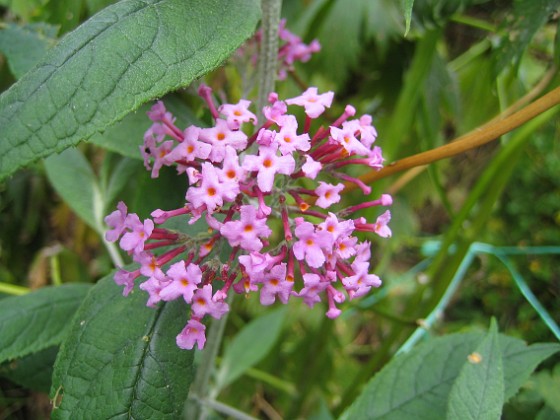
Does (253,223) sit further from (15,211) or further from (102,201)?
(15,211)

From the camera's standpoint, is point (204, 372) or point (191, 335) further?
point (204, 372)

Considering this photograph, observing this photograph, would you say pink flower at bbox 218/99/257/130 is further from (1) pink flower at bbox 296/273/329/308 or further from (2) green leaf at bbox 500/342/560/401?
(2) green leaf at bbox 500/342/560/401

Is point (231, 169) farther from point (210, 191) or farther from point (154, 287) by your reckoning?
point (154, 287)

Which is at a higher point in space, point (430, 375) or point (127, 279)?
point (127, 279)

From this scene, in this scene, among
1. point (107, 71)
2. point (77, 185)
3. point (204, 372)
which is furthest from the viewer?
point (77, 185)

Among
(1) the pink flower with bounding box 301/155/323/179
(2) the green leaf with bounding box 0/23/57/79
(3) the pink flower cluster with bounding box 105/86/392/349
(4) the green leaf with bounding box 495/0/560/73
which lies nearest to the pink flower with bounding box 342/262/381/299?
(3) the pink flower cluster with bounding box 105/86/392/349

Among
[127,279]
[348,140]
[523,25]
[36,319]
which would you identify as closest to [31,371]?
[36,319]

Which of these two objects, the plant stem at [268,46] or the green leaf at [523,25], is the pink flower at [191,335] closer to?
the plant stem at [268,46]

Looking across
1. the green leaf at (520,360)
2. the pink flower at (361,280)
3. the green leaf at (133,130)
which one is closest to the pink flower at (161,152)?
the green leaf at (133,130)
